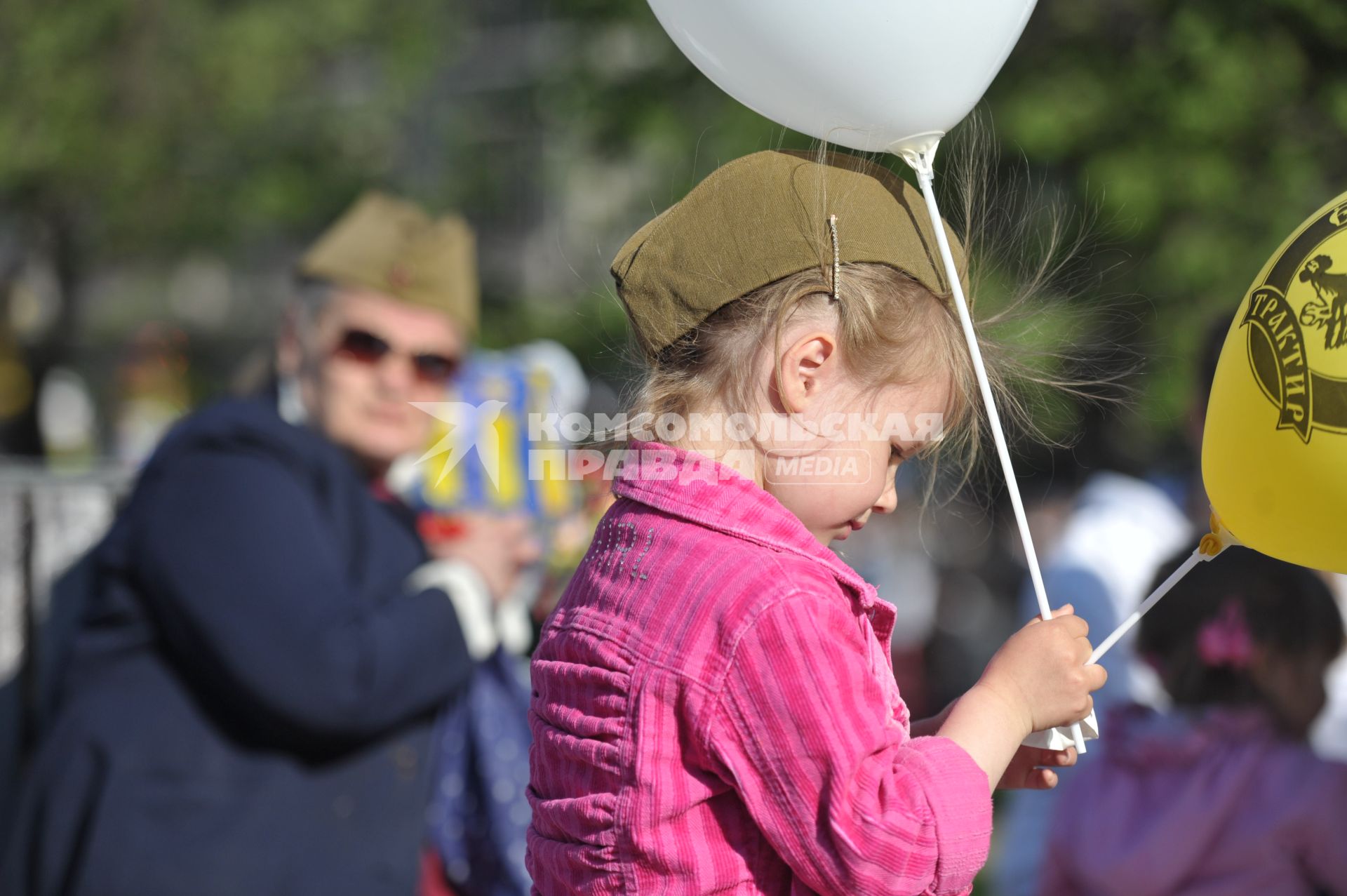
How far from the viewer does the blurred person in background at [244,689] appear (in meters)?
2.27

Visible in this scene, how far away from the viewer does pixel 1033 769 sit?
5.12ft

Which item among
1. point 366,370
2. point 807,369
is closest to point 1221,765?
point 807,369

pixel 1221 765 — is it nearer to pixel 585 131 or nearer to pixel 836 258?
pixel 836 258

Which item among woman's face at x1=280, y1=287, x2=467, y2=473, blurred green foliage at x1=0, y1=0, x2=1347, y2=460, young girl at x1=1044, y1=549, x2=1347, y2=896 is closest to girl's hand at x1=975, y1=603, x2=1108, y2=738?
blurred green foliage at x1=0, y1=0, x2=1347, y2=460

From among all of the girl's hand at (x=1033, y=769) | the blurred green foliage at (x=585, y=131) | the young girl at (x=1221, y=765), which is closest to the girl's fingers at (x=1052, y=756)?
the girl's hand at (x=1033, y=769)

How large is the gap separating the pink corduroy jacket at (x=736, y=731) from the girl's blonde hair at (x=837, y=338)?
87mm

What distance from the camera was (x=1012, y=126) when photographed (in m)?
5.86

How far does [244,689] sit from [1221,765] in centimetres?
197

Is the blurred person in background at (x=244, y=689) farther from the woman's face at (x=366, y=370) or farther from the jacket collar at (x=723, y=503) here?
the jacket collar at (x=723, y=503)

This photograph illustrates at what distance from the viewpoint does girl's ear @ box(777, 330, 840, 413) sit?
1356mm

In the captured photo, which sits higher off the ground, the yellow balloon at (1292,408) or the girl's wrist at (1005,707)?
the yellow balloon at (1292,408)

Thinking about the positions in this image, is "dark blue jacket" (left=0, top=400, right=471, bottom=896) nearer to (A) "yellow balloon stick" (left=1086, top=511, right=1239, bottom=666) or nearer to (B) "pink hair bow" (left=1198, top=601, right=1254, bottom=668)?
(A) "yellow balloon stick" (left=1086, top=511, right=1239, bottom=666)

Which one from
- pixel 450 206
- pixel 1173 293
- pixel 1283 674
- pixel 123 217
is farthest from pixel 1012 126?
pixel 123 217

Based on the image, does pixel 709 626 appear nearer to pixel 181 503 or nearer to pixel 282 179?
pixel 181 503
